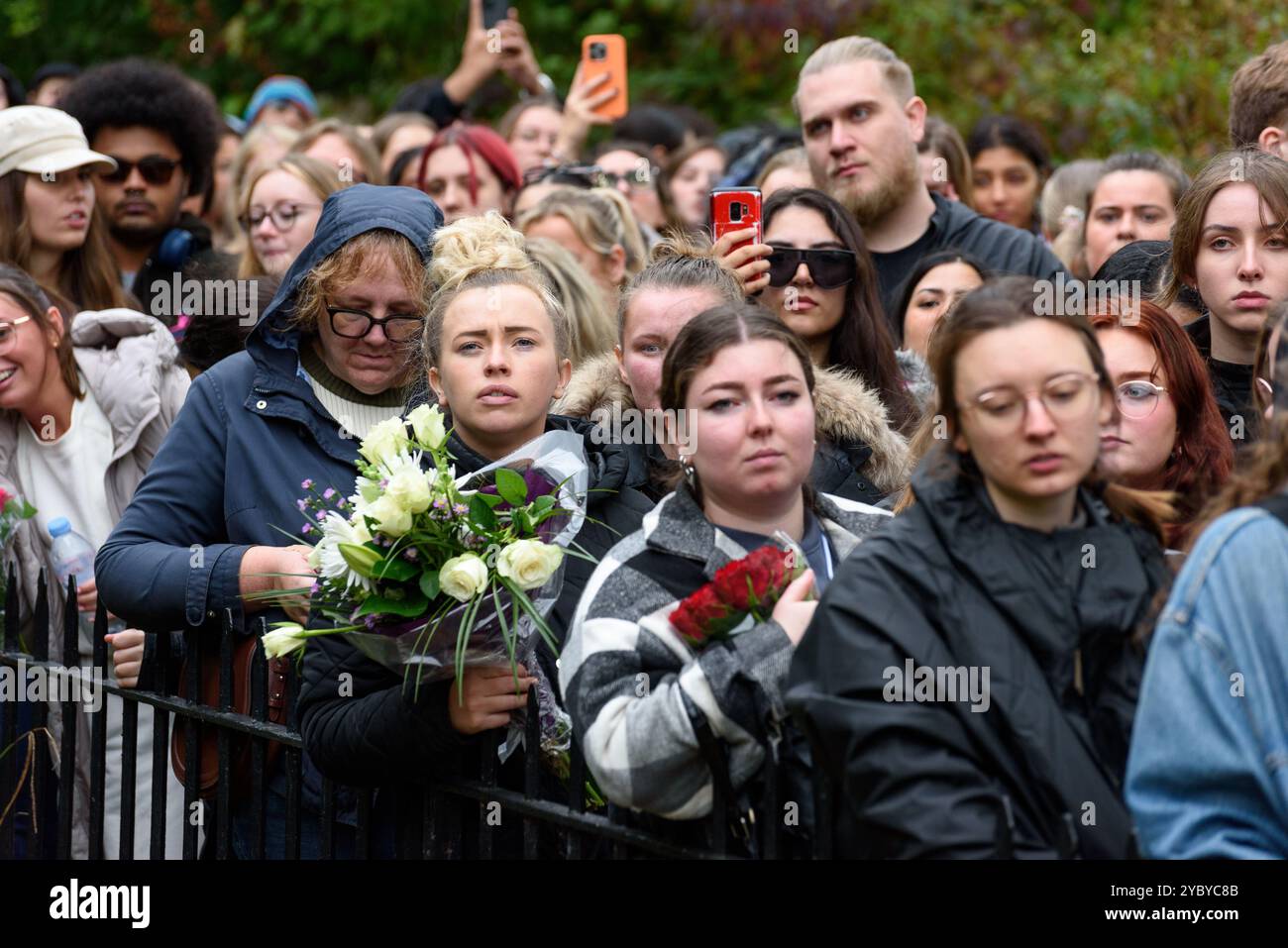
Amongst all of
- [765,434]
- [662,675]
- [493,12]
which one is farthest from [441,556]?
[493,12]

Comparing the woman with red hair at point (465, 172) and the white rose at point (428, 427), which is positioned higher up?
the woman with red hair at point (465, 172)

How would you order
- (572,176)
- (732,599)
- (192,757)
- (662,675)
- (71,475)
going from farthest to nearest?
(572,176), (71,475), (192,757), (662,675), (732,599)

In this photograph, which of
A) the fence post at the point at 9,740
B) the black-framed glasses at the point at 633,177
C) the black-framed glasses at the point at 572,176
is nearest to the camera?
the fence post at the point at 9,740

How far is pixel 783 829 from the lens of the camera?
3061 millimetres

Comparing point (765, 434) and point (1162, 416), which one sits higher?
point (1162, 416)

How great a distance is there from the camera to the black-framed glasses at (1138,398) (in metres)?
3.75

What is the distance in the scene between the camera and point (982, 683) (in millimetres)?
2721

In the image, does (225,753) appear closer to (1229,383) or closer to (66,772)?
(66,772)

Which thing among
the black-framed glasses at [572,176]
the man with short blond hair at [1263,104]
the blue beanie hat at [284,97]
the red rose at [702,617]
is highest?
the blue beanie hat at [284,97]

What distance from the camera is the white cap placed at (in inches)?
243

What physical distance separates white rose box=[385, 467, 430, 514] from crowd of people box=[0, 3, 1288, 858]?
0.40 m

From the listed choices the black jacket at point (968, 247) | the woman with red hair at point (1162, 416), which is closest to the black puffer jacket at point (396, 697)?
the woman with red hair at point (1162, 416)

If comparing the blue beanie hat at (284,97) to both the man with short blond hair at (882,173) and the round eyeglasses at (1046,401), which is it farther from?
the round eyeglasses at (1046,401)

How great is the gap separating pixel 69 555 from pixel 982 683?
129 inches
